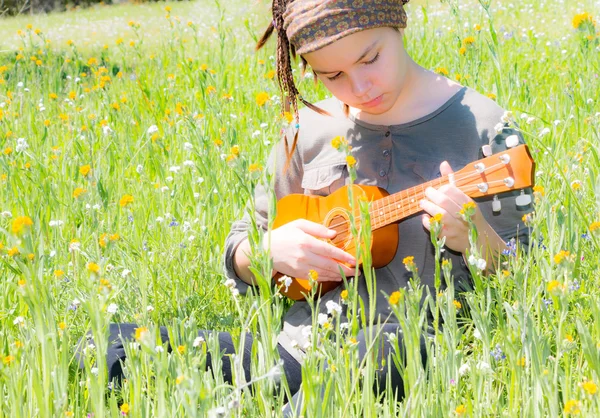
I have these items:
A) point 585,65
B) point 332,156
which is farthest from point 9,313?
point 585,65

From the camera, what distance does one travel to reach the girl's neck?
8.05 feet

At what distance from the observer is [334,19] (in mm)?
2244

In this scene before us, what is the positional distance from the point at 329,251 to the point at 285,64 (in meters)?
0.66

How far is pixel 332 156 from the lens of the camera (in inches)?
101

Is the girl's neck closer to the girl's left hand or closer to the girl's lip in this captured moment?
the girl's lip

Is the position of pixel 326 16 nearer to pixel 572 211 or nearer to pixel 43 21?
pixel 572 211

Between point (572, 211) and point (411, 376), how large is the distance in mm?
938

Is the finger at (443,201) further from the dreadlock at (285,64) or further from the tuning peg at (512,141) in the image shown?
the dreadlock at (285,64)

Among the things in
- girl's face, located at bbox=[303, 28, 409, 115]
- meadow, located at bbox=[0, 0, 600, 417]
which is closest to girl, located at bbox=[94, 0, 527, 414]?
girl's face, located at bbox=[303, 28, 409, 115]

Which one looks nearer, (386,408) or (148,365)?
(386,408)

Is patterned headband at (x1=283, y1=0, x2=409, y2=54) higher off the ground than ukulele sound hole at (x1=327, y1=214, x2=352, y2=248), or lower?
higher

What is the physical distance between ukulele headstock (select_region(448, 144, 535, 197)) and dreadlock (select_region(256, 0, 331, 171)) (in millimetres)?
643

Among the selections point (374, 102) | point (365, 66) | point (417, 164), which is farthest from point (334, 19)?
point (417, 164)

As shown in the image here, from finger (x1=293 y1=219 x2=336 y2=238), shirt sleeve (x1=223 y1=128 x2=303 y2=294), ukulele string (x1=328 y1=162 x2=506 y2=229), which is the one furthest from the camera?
shirt sleeve (x1=223 y1=128 x2=303 y2=294)
